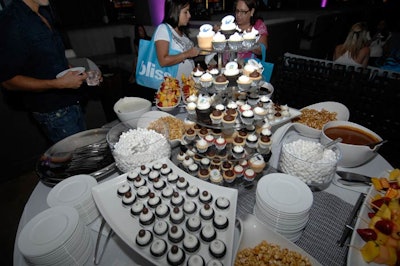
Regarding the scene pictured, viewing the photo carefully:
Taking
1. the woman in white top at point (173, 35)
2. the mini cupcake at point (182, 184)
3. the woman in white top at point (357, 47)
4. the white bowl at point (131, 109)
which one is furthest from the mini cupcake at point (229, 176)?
the woman in white top at point (357, 47)

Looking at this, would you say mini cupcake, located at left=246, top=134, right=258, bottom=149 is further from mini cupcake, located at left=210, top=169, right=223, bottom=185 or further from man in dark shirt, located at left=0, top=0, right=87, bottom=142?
man in dark shirt, located at left=0, top=0, right=87, bottom=142

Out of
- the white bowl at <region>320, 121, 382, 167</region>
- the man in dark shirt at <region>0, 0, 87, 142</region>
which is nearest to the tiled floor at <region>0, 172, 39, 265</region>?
the man in dark shirt at <region>0, 0, 87, 142</region>

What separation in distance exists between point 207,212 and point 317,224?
2.01 feet

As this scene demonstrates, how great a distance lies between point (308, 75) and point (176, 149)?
1738 millimetres

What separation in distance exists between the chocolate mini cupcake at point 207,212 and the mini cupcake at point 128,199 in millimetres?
407

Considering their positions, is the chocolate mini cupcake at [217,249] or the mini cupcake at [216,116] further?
the mini cupcake at [216,116]

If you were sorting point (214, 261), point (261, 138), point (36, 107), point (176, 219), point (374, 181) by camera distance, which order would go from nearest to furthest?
point (214, 261), point (176, 219), point (374, 181), point (261, 138), point (36, 107)

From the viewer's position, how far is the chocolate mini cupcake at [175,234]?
1022mm

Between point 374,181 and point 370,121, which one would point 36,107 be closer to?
point 374,181

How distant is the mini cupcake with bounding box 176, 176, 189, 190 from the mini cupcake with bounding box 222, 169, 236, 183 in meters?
0.26

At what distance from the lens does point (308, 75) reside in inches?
96.6

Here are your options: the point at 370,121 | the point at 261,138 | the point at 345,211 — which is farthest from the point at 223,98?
the point at 370,121

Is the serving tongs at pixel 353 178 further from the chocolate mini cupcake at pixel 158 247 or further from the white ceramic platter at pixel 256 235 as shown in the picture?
the chocolate mini cupcake at pixel 158 247

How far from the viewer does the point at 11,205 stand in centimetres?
314
